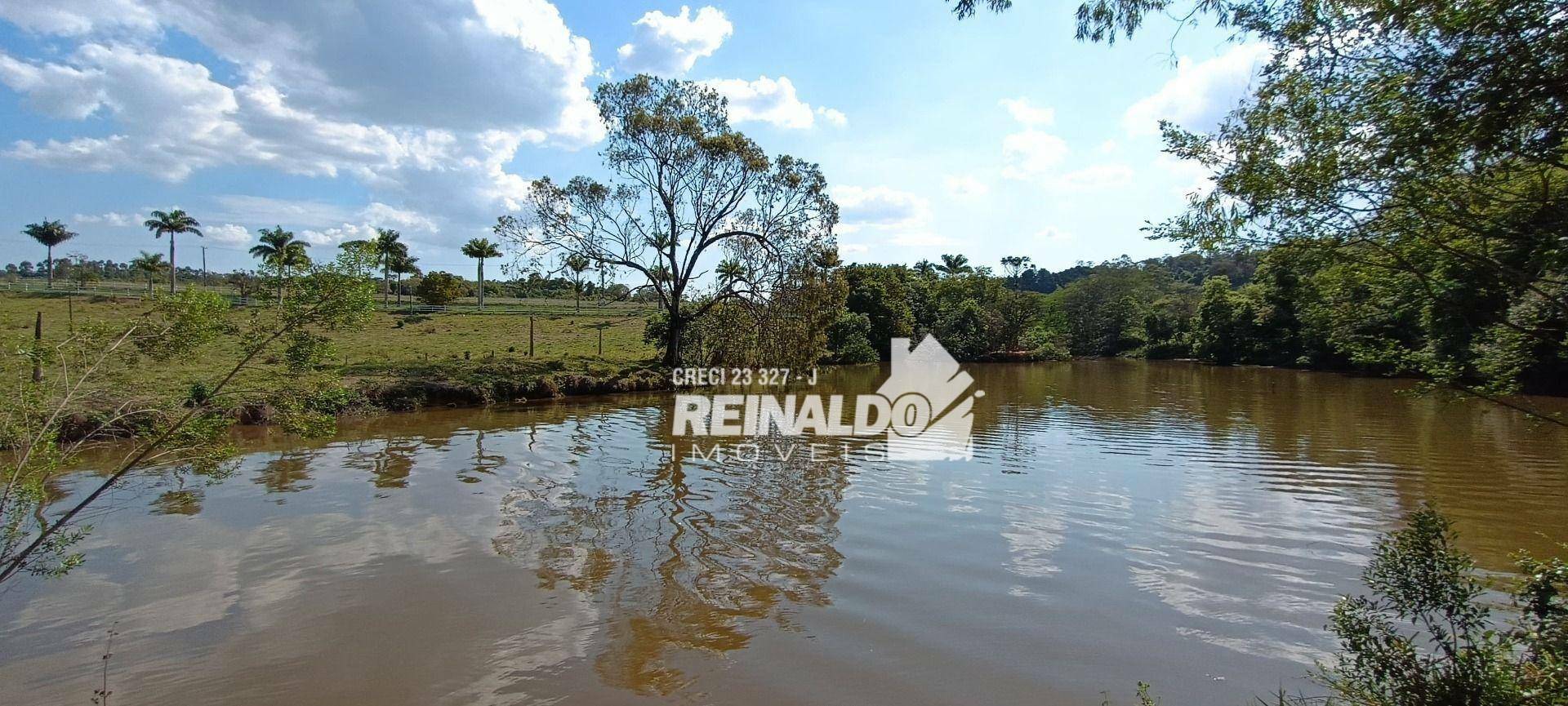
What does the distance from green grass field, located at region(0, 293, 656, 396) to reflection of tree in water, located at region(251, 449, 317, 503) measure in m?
3.18

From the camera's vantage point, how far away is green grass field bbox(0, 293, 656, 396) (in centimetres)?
1931

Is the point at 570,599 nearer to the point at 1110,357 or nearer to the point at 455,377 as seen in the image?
the point at 455,377

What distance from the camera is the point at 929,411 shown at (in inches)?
825

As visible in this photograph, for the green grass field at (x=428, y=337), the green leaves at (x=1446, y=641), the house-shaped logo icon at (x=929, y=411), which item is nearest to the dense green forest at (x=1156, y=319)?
the green leaves at (x=1446, y=641)

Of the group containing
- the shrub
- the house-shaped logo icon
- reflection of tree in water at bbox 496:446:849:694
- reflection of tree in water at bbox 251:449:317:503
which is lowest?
reflection of tree in water at bbox 496:446:849:694

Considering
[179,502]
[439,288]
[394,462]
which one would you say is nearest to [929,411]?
[394,462]

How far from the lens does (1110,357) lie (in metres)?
61.3

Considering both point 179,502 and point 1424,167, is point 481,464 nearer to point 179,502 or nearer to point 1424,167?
point 179,502

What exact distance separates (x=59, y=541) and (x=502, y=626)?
9.33 ft

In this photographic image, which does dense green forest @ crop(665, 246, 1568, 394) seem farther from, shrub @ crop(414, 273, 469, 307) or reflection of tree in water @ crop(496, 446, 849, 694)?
shrub @ crop(414, 273, 469, 307)

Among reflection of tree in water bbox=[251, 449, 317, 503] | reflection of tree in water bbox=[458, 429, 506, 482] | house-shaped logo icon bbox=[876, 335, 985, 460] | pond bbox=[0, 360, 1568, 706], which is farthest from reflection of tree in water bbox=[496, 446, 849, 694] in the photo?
reflection of tree in water bbox=[251, 449, 317, 503]

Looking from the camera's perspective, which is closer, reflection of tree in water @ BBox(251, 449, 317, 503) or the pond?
the pond

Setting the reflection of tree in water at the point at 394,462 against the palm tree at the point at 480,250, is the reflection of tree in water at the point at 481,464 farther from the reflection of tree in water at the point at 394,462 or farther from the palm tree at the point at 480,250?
the palm tree at the point at 480,250

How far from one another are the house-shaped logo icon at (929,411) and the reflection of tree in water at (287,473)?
30.4 feet
